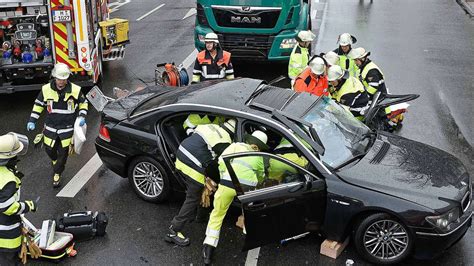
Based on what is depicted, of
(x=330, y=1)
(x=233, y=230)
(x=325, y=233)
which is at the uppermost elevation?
(x=325, y=233)

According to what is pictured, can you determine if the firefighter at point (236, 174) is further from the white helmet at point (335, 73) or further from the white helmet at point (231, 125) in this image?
the white helmet at point (335, 73)

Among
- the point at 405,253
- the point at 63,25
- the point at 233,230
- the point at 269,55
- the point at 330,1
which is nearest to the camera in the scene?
the point at 405,253

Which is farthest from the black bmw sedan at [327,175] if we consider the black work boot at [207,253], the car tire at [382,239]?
the black work boot at [207,253]

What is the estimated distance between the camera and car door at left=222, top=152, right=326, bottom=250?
564cm

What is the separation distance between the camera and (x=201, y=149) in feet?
19.5

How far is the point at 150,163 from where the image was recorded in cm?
684

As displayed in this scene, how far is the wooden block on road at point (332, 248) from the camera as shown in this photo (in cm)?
600

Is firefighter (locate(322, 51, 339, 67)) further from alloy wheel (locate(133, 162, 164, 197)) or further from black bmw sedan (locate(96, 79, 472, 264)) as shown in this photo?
alloy wheel (locate(133, 162, 164, 197))

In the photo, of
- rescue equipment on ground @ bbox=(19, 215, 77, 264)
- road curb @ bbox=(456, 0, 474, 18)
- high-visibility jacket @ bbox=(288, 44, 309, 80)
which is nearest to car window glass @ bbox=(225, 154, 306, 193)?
rescue equipment on ground @ bbox=(19, 215, 77, 264)

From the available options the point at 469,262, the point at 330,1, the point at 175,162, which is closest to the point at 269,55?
the point at 175,162

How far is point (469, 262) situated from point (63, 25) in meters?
7.34

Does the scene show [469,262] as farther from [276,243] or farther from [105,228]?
[105,228]

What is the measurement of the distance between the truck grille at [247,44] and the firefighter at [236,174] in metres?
5.90

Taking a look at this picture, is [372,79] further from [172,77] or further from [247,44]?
[247,44]
